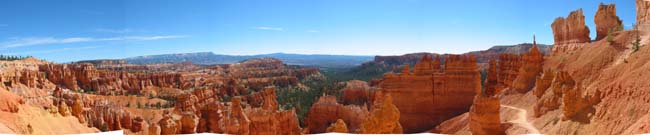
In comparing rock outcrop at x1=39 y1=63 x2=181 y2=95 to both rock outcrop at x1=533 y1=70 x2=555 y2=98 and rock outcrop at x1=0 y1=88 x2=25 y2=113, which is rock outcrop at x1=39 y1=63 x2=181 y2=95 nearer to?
rock outcrop at x1=0 y1=88 x2=25 y2=113

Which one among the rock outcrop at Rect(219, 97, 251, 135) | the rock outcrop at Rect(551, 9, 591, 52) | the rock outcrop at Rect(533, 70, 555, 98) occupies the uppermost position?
the rock outcrop at Rect(551, 9, 591, 52)

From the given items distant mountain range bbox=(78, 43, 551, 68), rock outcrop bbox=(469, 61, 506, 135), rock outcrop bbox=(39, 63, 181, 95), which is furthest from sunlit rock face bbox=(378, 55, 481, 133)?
rock outcrop bbox=(39, 63, 181, 95)

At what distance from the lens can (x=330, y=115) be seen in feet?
50.7

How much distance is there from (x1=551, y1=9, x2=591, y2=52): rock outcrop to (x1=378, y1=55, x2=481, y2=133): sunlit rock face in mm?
3413

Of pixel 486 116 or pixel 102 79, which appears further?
pixel 102 79

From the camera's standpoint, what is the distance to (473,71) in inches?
597

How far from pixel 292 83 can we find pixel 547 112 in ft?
98.2

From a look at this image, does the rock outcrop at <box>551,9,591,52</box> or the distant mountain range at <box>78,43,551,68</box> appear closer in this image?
the rock outcrop at <box>551,9,591,52</box>

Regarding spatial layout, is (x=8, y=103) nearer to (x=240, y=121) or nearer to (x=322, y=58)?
(x=240, y=121)

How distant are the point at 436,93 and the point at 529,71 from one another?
3.15 metres

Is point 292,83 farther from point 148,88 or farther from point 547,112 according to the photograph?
point 547,112

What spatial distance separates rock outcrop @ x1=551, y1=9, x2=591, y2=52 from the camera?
594 inches

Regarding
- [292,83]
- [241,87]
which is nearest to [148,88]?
[241,87]

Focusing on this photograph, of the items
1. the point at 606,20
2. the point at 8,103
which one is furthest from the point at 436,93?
the point at 8,103
